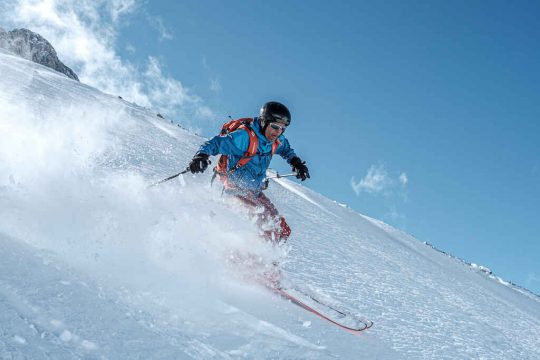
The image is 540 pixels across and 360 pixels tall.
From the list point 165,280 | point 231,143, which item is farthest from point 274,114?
point 165,280

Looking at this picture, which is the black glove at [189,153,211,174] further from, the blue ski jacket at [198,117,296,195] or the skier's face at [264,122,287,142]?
the skier's face at [264,122,287,142]

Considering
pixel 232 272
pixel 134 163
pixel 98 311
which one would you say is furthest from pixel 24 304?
pixel 134 163

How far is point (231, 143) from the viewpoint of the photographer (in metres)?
6.14

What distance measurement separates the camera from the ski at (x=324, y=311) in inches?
163

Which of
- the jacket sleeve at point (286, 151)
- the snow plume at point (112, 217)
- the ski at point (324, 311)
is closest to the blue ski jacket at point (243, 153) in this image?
the snow plume at point (112, 217)

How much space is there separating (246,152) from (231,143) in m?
0.26

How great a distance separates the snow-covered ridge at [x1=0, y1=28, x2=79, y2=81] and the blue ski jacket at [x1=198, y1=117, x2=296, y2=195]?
109m

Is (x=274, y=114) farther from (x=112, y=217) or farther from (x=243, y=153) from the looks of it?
(x=112, y=217)

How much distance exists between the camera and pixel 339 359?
3172 mm

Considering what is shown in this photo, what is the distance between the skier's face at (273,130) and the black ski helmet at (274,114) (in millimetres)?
55

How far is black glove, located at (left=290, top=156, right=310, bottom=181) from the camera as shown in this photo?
24.0 ft

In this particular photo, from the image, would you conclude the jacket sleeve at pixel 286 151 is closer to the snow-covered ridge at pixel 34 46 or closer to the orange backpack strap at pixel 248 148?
the orange backpack strap at pixel 248 148

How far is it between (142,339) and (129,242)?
77.9 inches

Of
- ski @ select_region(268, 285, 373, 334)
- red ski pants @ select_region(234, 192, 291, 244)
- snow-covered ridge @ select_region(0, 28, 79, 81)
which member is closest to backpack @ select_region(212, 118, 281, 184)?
red ski pants @ select_region(234, 192, 291, 244)
